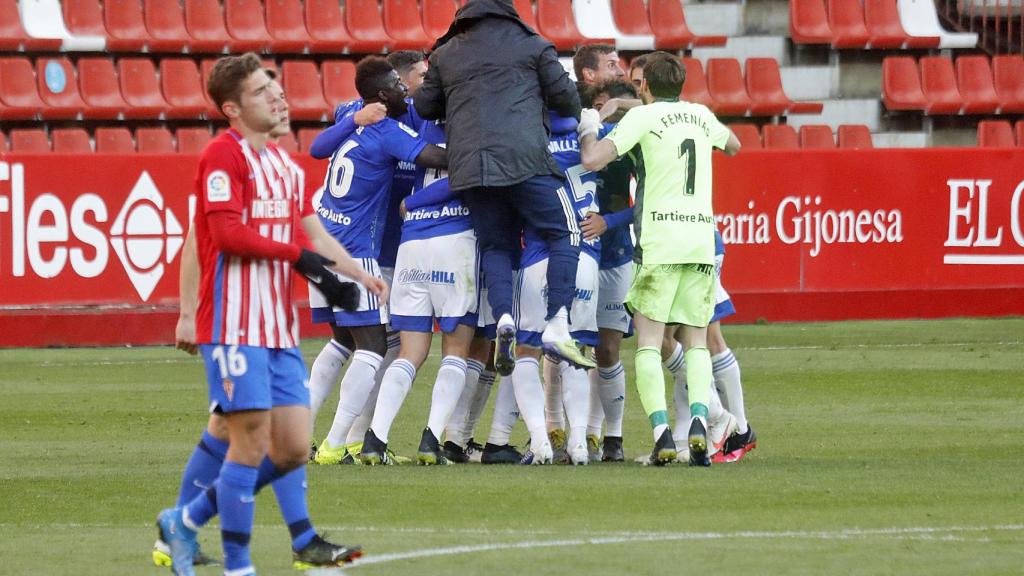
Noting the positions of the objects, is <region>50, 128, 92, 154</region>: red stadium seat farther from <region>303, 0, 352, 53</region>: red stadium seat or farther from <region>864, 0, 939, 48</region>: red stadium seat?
<region>864, 0, 939, 48</region>: red stadium seat

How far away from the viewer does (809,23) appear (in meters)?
21.6

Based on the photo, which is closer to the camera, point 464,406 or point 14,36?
point 464,406

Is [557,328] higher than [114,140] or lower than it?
lower

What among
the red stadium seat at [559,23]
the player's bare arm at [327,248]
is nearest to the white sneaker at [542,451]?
the player's bare arm at [327,248]

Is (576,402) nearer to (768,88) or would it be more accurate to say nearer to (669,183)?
(669,183)

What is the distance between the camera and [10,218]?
14773mm

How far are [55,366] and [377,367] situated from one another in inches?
225

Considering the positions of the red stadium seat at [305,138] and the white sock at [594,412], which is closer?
the white sock at [594,412]

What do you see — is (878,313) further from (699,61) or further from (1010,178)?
(699,61)

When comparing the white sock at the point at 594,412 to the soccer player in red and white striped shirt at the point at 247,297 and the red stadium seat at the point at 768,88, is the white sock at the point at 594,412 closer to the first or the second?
the soccer player in red and white striped shirt at the point at 247,297

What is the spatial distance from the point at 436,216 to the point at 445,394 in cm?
89

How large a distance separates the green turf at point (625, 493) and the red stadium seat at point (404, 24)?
7936mm

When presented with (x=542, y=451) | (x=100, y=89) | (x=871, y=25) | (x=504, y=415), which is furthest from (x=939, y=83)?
(x=542, y=451)

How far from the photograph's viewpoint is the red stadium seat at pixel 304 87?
1866cm
